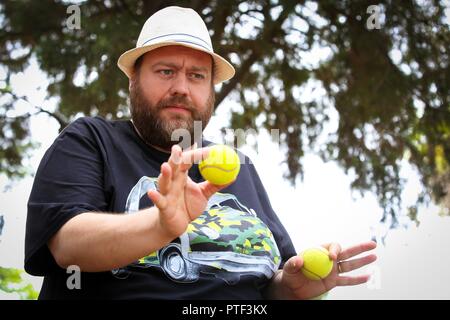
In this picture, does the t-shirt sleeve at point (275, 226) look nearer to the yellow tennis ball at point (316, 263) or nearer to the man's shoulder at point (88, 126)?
the yellow tennis ball at point (316, 263)

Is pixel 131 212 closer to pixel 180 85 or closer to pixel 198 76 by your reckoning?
pixel 180 85

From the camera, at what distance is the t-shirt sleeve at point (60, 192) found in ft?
4.92

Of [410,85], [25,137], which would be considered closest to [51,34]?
[25,137]

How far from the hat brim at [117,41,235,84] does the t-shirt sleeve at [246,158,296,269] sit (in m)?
0.41

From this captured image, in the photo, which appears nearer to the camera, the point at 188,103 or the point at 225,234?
the point at 225,234

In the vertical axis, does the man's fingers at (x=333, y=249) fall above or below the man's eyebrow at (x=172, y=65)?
below

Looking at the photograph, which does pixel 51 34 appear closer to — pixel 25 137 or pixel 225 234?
pixel 25 137

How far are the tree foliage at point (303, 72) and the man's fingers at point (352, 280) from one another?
297 cm

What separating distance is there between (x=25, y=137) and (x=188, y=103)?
9.87ft

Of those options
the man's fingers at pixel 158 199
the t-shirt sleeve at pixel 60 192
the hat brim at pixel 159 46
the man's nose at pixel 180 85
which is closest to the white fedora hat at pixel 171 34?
the hat brim at pixel 159 46

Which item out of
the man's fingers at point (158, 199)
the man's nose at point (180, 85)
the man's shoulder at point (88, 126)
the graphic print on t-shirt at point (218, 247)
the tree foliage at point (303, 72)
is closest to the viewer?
the man's fingers at point (158, 199)

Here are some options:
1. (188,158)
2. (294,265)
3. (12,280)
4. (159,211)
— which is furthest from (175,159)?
(12,280)

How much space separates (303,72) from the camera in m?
5.27

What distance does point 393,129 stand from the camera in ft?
16.8
